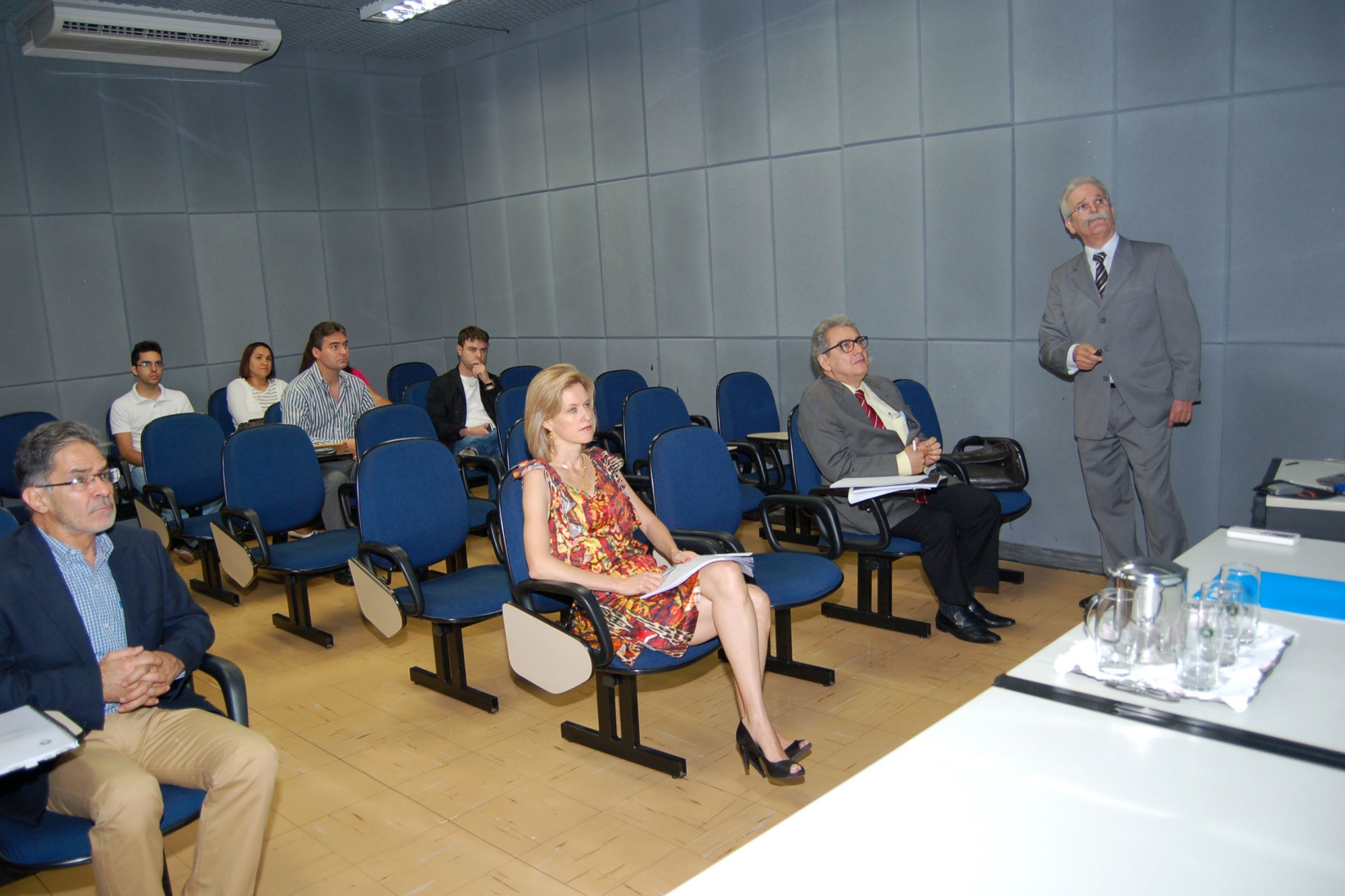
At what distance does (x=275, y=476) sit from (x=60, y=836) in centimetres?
275

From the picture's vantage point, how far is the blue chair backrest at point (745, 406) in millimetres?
5793

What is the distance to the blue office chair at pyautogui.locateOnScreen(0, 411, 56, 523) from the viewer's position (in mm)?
6004

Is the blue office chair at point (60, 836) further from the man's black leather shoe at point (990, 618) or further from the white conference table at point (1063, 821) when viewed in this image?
the man's black leather shoe at point (990, 618)

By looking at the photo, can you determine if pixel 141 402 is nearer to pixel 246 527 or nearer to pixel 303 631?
pixel 246 527

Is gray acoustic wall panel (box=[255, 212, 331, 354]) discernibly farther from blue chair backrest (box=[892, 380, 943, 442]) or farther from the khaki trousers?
the khaki trousers

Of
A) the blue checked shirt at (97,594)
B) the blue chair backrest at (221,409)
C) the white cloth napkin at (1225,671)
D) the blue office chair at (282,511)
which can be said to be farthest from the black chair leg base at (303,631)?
the white cloth napkin at (1225,671)

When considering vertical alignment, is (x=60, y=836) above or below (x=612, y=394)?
below

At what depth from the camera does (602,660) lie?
2889mm

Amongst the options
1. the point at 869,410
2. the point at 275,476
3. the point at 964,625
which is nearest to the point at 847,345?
the point at 869,410

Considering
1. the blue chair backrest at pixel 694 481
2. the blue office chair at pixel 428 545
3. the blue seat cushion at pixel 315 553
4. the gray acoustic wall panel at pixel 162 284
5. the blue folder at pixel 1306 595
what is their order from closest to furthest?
the blue folder at pixel 1306 595
the blue office chair at pixel 428 545
the blue chair backrest at pixel 694 481
the blue seat cushion at pixel 315 553
the gray acoustic wall panel at pixel 162 284

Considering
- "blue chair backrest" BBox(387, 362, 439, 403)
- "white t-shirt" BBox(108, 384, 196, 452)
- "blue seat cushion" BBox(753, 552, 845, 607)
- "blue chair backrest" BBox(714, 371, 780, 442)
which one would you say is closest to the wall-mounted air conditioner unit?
"white t-shirt" BBox(108, 384, 196, 452)

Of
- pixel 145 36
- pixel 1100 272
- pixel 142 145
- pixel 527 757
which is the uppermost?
pixel 145 36

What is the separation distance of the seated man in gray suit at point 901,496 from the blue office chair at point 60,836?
270 centimetres

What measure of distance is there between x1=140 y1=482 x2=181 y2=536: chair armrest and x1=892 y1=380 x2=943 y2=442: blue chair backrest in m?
3.81
